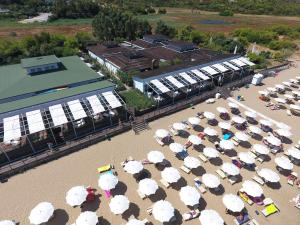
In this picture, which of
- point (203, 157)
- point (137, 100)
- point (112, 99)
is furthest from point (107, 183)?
point (137, 100)

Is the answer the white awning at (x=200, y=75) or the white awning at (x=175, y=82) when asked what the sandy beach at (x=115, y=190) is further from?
the white awning at (x=200, y=75)

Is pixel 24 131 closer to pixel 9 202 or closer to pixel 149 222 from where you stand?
pixel 9 202

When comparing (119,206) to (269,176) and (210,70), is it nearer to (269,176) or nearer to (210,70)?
(269,176)

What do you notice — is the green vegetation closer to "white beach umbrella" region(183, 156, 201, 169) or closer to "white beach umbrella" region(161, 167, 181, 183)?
"white beach umbrella" region(183, 156, 201, 169)

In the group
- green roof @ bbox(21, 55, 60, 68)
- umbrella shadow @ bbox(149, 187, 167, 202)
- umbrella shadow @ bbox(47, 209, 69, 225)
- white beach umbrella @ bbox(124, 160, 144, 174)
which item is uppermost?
green roof @ bbox(21, 55, 60, 68)

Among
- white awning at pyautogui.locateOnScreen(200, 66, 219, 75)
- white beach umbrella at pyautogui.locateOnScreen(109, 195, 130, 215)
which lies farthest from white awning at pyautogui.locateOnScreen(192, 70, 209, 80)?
white beach umbrella at pyautogui.locateOnScreen(109, 195, 130, 215)

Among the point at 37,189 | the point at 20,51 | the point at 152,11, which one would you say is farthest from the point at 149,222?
the point at 152,11
